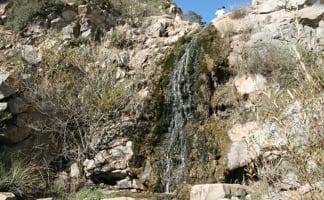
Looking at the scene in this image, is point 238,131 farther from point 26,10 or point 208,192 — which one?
point 26,10

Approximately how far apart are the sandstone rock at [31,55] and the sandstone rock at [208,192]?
5481 millimetres

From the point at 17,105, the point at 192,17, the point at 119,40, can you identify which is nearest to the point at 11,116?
the point at 17,105

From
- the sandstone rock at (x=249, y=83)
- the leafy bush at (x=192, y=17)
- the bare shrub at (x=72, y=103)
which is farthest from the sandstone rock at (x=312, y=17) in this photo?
the leafy bush at (x=192, y=17)

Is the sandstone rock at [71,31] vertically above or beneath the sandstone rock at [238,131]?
above

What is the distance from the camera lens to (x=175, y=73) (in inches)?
421

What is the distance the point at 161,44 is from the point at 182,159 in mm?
4113

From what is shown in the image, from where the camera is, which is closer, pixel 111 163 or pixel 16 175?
pixel 16 175

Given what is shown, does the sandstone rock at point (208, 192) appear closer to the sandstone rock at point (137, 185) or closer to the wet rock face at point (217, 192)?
the wet rock face at point (217, 192)

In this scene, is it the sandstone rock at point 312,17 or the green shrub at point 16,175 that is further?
the sandstone rock at point 312,17

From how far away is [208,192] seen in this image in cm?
698

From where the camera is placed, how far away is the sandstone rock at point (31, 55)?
10.7m

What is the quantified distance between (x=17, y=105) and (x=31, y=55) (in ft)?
5.87

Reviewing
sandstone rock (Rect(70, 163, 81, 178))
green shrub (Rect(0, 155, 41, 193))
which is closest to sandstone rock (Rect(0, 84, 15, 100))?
green shrub (Rect(0, 155, 41, 193))

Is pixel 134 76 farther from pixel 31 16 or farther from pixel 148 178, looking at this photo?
pixel 31 16
